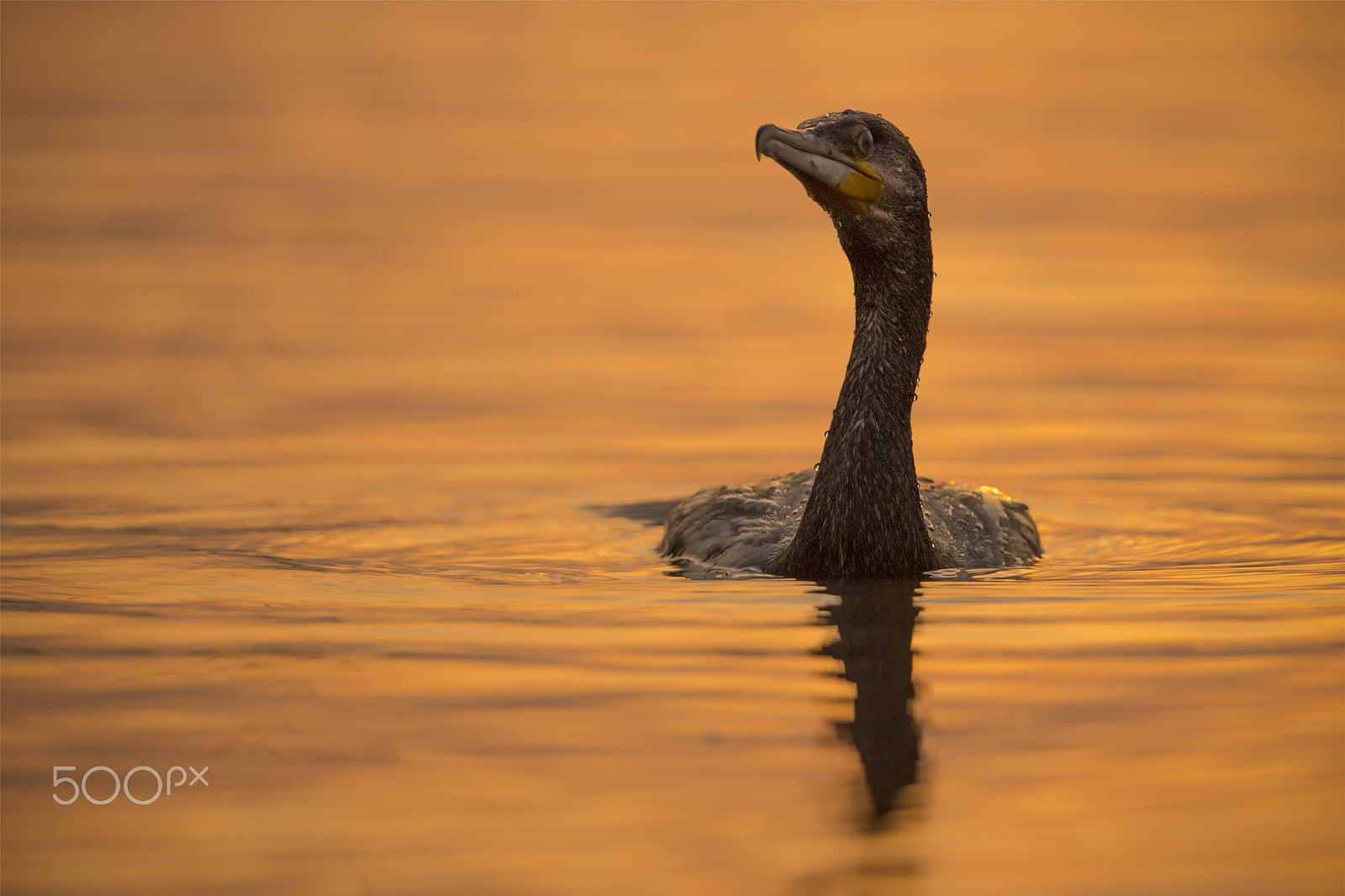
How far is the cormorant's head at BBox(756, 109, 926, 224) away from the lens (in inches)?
310

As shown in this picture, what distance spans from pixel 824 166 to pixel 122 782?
3936 millimetres

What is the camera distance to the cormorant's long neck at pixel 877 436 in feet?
26.3

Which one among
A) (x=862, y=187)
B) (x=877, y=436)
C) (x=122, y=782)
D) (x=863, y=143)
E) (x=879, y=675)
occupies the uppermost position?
(x=863, y=143)

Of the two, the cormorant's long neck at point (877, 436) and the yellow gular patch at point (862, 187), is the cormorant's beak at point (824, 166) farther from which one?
the cormorant's long neck at point (877, 436)

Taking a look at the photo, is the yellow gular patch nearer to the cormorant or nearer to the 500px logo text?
the cormorant

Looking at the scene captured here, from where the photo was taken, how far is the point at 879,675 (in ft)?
21.0

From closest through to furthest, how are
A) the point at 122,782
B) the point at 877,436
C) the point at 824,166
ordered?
1. the point at 122,782
2. the point at 824,166
3. the point at 877,436

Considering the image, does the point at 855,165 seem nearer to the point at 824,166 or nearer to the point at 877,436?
the point at 824,166

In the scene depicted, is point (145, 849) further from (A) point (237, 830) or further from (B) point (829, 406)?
(B) point (829, 406)

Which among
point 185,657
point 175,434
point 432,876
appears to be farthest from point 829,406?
point 432,876

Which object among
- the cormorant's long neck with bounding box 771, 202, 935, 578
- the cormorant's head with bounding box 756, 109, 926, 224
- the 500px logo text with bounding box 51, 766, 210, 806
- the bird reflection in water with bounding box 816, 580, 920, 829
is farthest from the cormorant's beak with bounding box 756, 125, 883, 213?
the 500px logo text with bounding box 51, 766, 210, 806

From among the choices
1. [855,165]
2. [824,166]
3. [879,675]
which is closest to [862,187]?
[855,165]

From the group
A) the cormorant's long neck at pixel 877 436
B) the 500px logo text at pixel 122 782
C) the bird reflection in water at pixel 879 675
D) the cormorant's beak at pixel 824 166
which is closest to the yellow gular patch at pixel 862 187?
the cormorant's beak at pixel 824 166

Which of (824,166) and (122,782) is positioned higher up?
(824,166)
